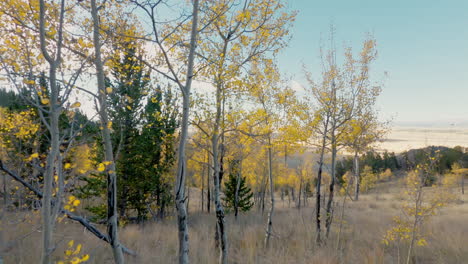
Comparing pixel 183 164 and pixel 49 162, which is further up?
pixel 49 162

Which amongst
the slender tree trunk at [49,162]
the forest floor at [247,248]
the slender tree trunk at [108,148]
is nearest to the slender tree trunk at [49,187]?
the slender tree trunk at [49,162]

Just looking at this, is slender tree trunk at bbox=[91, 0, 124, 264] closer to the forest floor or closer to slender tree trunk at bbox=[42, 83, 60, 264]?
slender tree trunk at bbox=[42, 83, 60, 264]

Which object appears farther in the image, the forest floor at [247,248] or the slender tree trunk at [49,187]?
the forest floor at [247,248]

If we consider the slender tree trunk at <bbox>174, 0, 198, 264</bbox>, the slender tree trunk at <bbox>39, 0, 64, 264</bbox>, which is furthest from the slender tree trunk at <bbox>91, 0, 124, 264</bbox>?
the slender tree trunk at <bbox>174, 0, 198, 264</bbox>

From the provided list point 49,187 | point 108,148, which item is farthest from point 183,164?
point 49,187

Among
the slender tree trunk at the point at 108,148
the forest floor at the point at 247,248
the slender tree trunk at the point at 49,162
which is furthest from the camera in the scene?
the forest floor at the point at 247,248

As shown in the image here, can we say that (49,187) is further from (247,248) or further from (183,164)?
(247,248)

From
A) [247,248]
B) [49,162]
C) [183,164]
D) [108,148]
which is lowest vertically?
[247,248]

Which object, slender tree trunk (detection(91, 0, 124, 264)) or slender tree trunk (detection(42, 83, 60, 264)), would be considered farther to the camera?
slender tree trunk (detection(91, 0, 124, 264))

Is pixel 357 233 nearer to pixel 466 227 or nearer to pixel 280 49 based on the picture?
pixel 466 227

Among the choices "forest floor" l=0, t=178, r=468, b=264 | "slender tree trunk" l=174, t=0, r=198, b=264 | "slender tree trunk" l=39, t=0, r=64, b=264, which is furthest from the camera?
"forest floor" l=0, t=178, r=468, b=264

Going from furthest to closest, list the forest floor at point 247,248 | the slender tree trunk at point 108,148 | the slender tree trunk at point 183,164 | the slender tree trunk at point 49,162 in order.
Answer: the forest floor at point 247,248 → the slender tree trunk at point 183,164 → the slender tree trunk at point 108,148 → the slender tree trunk at point 49,162

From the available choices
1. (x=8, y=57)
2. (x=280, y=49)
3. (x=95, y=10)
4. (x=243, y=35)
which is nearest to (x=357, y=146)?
(x=280, y=49)

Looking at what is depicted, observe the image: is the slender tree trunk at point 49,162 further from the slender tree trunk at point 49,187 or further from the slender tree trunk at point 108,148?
the slender tree trunk at point 108,148
